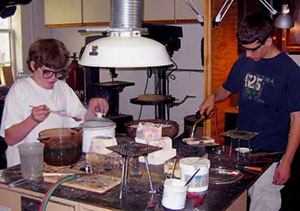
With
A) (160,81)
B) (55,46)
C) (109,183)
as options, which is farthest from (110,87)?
(109,183)

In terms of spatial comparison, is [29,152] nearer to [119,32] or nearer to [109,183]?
[109,183]

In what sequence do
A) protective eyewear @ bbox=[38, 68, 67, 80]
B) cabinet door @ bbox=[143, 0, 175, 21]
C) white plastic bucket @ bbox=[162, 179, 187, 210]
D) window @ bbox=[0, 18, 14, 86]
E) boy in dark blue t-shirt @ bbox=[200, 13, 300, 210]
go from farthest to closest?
window @ bbox=[0, 18, 14, 86], cabinet door @ bbox=[143, 0, 175, 21], boy in dark blue t-shirt @ bbox=[200, 13, 300, 210], protective eyewear @ bbox=[38, 68, 67, 80], white plastic bucket @ bbox=[162, 179, 187, 210]

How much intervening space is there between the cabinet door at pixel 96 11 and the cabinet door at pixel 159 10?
506 mm

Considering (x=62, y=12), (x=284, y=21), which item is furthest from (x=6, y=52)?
(x=284, y=21)

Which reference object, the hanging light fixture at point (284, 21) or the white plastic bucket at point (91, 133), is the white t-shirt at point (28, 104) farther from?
the hanging light fixture at point (284, 21)

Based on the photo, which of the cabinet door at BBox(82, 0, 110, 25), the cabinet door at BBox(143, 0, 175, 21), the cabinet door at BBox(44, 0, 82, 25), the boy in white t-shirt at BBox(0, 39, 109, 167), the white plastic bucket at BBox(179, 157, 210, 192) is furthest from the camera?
the cabinet door at BBox(44, 0, 82, 25)

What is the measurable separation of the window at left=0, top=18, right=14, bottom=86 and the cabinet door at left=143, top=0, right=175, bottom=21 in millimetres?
1904

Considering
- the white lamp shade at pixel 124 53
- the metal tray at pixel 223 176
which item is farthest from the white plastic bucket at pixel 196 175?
the white lamp shade at pixel 124 53

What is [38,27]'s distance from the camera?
509 centimetres

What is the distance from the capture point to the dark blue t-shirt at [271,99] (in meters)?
2.26

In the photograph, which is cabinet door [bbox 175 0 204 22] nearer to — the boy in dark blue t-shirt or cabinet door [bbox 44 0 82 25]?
cabinet door [bbox 44 0 82 25]

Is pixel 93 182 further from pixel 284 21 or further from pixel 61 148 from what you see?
pixel 284 21

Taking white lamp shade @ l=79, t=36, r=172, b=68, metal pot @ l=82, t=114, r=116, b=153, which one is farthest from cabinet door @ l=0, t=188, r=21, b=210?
white lamp shade @ l=79, t=36, r=172, b=68

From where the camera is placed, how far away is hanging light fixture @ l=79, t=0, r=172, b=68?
1.64 metres
